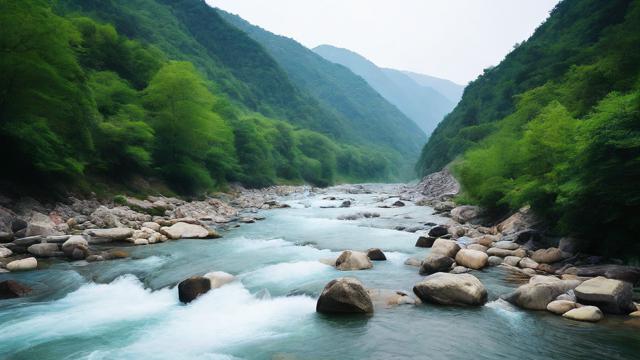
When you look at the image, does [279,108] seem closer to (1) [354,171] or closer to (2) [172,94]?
(1) [354,171]

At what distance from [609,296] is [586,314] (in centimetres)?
90

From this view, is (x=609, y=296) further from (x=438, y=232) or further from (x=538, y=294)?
(x=438, y=232)

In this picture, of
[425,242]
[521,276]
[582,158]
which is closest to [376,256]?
[425,242]

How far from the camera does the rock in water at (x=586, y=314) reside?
10156 millimetres

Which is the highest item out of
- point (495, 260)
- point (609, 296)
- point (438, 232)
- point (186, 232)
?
point (609, 296)

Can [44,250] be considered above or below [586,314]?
below

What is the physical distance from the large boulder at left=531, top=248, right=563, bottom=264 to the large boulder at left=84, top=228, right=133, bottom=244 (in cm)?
1936

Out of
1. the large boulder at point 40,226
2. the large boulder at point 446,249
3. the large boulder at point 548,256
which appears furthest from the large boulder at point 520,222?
the large boulder at point 40,226

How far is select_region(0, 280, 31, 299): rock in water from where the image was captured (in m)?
12.5

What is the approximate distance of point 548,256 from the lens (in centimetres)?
1598

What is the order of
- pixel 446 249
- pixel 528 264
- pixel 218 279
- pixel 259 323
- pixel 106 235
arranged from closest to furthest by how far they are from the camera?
1. pixel 259 323
2. pixel 218 279
3. pixel 528 264
4. pixel 446 249
5. pixel 106 235

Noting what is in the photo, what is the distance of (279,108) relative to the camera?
171000 mm

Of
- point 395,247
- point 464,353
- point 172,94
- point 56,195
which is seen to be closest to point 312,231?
point 395,247

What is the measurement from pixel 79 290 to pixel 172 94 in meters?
29.2
